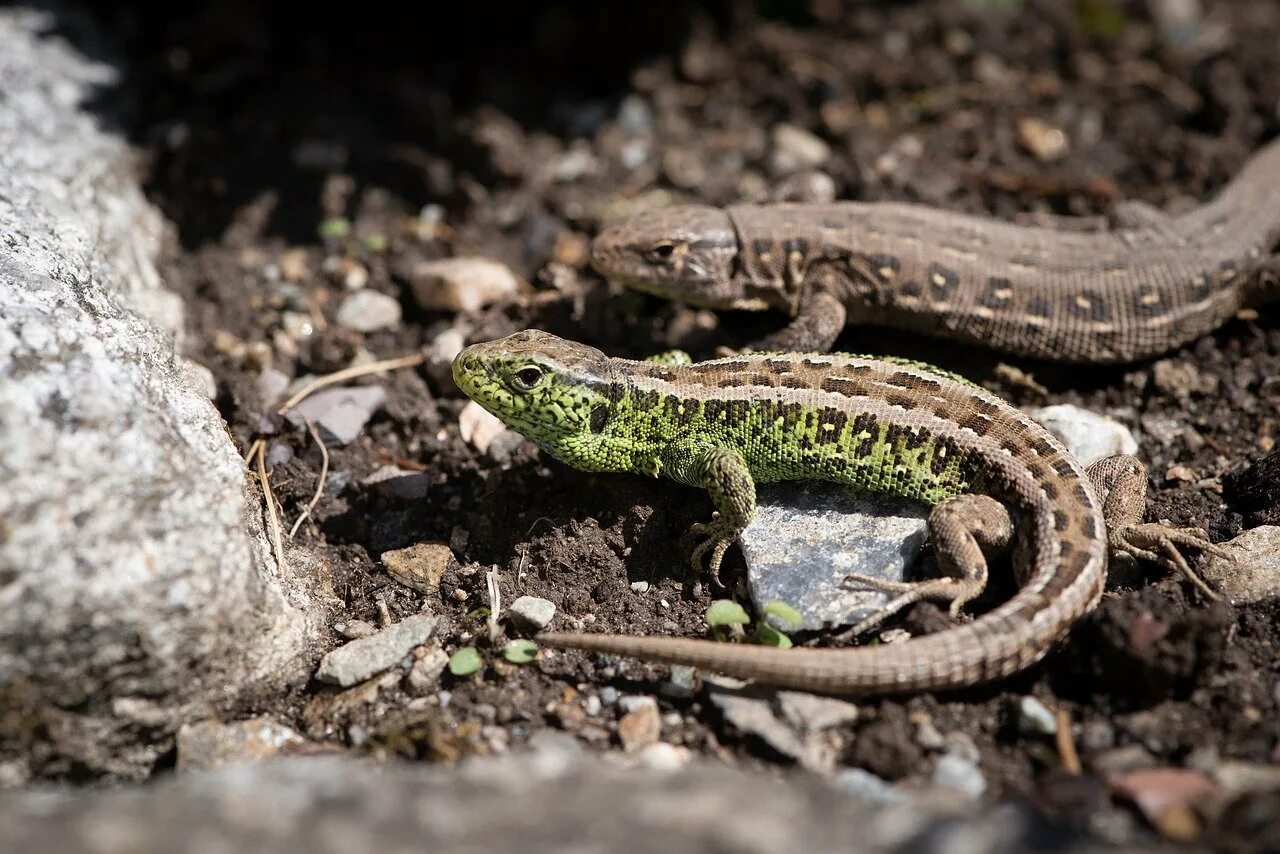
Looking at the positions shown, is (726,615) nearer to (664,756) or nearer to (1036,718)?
(664,756)

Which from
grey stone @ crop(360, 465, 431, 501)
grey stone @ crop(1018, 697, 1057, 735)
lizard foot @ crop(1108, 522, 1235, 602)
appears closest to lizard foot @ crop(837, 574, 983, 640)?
grey stone @ crop(1018, 697, 1057, 735)

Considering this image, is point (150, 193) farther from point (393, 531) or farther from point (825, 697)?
point (825, 697)

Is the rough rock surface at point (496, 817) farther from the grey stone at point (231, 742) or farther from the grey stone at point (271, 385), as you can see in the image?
the grey stone at point (271, 385)

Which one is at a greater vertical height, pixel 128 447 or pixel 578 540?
pixel 128 447

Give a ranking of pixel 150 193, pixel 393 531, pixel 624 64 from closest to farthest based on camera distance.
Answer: pixel 393 531, pixel 150 193, pixel 624 64

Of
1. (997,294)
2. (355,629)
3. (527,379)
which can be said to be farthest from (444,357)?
(997,294)

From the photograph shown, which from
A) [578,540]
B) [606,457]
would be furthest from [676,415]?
[578,540]

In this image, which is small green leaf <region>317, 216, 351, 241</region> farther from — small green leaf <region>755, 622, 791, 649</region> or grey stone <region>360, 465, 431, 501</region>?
small green leaf <region>755, 622, 791, 649</region>
